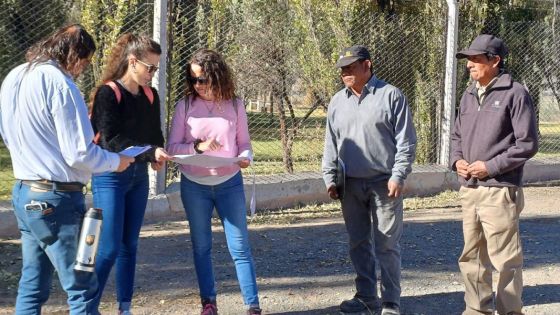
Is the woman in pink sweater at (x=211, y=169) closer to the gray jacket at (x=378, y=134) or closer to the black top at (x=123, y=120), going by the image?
the black top at (x=123, y=120)

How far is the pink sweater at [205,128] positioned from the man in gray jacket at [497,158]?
5.24 feet

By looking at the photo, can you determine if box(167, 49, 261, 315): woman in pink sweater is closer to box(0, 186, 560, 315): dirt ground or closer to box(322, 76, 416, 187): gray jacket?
box(0, 186, 560, 315): dirt ground

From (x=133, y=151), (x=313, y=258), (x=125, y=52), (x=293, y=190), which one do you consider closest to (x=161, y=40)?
(x=293, y=190)

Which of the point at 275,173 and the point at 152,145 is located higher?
the point at 152,145

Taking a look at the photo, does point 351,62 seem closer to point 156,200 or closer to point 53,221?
point 53,221

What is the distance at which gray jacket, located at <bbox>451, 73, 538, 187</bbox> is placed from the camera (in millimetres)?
5387

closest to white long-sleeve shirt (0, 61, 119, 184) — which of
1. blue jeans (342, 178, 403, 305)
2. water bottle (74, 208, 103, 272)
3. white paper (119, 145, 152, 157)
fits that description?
water bottle (74, 208, 103, 272)

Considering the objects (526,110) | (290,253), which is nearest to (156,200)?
(290,253)

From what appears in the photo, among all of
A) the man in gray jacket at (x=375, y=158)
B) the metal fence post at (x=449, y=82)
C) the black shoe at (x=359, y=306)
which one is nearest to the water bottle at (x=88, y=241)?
the man in gray jacket at (x=375, y=158)

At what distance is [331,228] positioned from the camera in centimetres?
912

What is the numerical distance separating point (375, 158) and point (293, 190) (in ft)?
14.5

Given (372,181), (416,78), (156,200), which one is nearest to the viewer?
(372,181)

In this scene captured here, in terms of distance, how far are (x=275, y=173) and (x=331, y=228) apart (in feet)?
5.47

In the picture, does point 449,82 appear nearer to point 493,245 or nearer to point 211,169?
point 493,245
